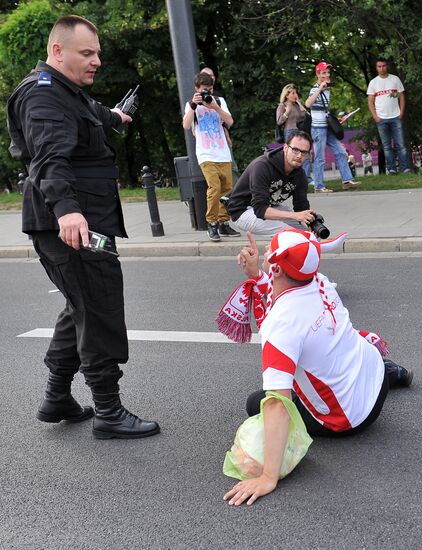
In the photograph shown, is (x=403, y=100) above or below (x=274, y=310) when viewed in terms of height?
above

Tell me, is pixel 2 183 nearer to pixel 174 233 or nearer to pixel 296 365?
pixel 174 233

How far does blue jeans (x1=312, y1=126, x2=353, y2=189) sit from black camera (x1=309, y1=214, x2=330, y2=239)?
21.6ft

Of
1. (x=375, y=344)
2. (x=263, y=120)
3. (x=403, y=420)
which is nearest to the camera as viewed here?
(x=403, y=420)

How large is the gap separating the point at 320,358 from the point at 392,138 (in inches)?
434

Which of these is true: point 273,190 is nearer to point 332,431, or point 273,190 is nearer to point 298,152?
point 298,152

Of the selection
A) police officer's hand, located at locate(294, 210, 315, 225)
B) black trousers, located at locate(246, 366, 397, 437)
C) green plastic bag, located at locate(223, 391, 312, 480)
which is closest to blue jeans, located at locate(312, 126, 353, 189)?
police officer's hand, located at locate(294, 210, 315, 225)

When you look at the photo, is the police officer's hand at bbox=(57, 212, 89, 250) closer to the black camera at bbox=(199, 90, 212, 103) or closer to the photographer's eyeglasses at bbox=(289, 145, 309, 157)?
the photographer's eyeglasses at bbox=(289, 145, 309, 157)

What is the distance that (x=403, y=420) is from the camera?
3.71m

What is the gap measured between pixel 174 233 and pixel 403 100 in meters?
5.23

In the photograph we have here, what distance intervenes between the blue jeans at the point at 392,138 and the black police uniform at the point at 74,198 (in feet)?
33.4

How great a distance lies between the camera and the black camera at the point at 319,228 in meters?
5.13

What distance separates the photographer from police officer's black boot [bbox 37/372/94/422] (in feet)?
12.9

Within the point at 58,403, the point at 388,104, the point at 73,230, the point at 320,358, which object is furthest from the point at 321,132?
the point at 73,230

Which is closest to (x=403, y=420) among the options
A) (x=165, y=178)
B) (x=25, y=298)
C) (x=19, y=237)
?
(x=25, y=298)
